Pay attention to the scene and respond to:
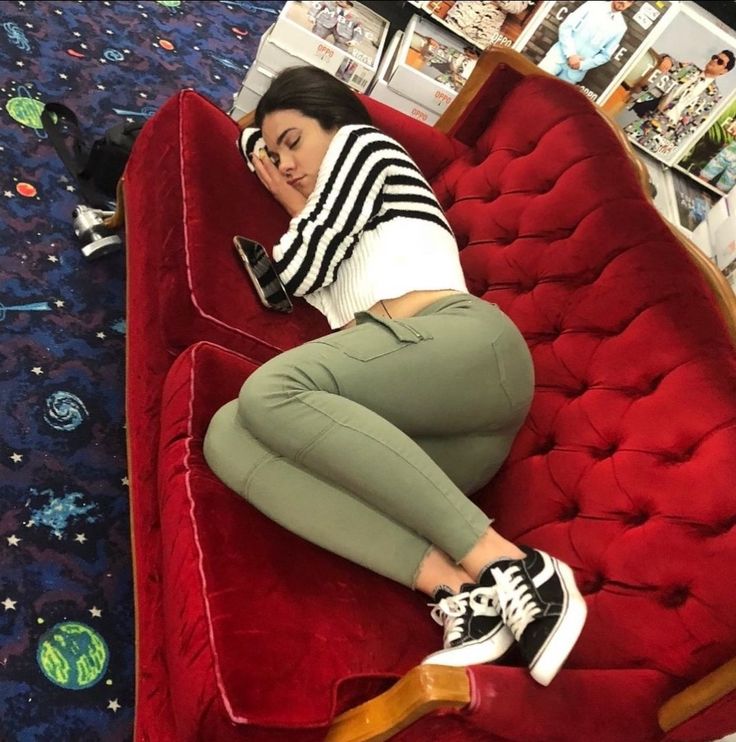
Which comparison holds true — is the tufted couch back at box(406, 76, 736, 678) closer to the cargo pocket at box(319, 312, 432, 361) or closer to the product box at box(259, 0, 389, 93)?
the cargo pocket at box(319, 312, 432, 361)

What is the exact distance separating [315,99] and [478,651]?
116 cm

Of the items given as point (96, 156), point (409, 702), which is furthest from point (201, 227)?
point (409, 702)

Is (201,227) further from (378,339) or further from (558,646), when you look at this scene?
(558,646)

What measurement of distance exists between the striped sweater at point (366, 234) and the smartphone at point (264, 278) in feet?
0.13

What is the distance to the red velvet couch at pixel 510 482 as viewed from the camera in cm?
Answer: 90

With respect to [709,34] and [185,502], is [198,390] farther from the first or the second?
[709,34]

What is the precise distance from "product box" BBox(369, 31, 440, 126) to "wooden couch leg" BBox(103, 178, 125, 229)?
3.28 ft

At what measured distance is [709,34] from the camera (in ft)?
6.70

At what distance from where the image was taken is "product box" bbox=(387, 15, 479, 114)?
7.82 feet

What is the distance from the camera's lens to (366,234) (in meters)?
1.40

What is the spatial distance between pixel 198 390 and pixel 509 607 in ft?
2.07

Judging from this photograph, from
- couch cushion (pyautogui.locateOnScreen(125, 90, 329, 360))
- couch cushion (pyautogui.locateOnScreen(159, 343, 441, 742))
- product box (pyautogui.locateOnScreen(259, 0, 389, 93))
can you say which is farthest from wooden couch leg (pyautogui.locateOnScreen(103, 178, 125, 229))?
couch cushion (pyautogui.locateOnScreen(159, 343, 441, 742))

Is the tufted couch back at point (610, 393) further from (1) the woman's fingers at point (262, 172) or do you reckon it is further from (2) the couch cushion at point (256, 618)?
(1) the woman's fingers at point (262, 172)

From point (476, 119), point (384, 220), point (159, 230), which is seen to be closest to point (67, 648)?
point (159, 230)
